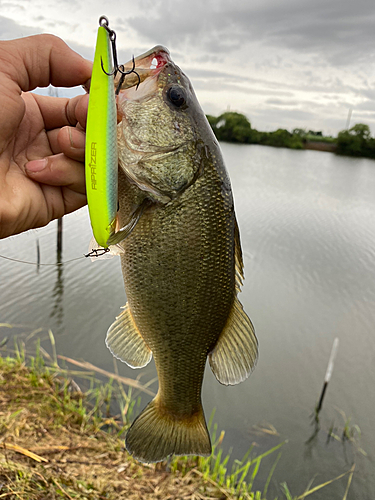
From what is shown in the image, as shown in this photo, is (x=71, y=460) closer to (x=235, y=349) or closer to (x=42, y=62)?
(x=235, y=349)

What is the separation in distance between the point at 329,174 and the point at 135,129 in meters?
38.6

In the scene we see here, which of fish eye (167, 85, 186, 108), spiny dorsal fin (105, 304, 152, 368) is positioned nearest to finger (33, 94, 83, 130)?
fish eye (167, 85, 186, 108)

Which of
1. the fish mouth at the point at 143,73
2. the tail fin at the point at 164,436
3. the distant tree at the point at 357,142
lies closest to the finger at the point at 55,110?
the fish mouth at the point at 143,73

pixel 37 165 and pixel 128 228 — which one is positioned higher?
pixel 37 165

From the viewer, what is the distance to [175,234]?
158 centimetres

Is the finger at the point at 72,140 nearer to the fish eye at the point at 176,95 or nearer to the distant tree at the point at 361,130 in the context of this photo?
the fish eye at the point at 176,95

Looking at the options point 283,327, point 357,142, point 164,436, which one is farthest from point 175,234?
point 357,142

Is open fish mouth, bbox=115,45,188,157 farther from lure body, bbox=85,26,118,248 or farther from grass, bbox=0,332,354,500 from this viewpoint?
grass, bbox=0,332,354,500

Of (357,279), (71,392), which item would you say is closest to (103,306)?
(71,392)

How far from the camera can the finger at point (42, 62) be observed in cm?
173

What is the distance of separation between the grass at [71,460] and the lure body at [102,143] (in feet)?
8.16

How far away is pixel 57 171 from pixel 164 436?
4.66 ft

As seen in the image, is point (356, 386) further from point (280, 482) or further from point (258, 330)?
point (280, 482)

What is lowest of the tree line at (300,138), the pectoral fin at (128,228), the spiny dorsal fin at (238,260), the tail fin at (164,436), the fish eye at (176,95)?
the tail fin at (164,436)
